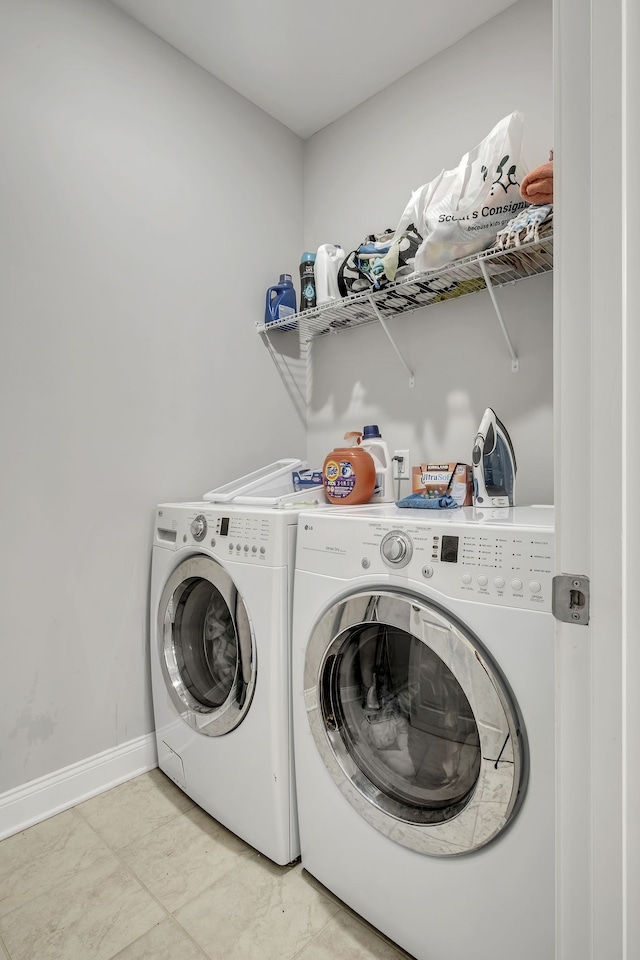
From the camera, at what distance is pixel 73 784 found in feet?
5.41

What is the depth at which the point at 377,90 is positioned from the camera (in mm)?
2135

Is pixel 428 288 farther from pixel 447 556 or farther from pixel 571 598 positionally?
pixel 571 598

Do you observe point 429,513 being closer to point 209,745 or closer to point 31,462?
point 209,745

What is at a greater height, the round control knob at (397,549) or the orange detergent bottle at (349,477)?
the orange detergent bottle at (349,477)

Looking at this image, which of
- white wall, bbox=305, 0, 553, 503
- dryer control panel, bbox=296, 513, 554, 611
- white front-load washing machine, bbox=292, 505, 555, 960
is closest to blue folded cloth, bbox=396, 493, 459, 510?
white front-load washing machine, bbox=292, 505, 555, 960

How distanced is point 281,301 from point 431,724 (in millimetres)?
1789

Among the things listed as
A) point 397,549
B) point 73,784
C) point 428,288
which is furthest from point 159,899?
point 428,288

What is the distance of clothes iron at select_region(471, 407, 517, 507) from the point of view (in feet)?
4.51

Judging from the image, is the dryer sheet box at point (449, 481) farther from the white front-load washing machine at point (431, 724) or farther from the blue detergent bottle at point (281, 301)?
the blue detergent bottle at point (281, 301)

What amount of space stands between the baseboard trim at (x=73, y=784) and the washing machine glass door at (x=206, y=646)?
13.5 inches

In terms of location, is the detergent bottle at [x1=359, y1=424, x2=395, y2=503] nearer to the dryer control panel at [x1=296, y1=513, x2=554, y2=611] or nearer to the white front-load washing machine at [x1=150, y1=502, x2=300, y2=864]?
the white front-load washing machine at [x1=150, y1=502, x2=300, y2=864]

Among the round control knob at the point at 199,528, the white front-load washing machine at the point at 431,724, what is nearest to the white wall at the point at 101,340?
the round control knob at the point at 199,528

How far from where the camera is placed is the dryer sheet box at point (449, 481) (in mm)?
1522

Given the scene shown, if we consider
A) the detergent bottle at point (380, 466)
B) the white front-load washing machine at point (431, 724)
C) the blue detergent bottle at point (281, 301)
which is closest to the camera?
the white front-load washing machine at point (431, 724)
